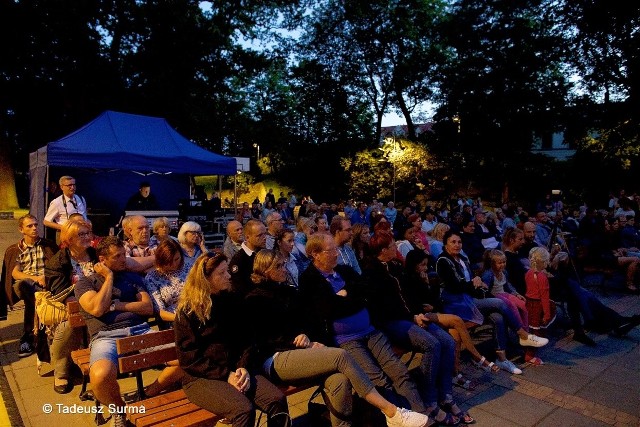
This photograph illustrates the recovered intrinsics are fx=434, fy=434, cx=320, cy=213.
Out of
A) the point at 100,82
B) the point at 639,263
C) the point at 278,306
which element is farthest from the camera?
the point at 100,82

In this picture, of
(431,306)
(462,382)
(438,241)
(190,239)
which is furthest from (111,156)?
(462,382)

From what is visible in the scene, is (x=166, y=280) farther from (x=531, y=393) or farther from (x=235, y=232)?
(x=531, y=393)

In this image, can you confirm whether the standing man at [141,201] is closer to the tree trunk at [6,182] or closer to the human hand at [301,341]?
the human hand at [301,341]

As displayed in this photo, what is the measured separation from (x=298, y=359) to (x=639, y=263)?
316 inches

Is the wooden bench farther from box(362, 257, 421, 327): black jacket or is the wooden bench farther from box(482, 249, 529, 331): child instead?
box(482, 249, 529, 331): child

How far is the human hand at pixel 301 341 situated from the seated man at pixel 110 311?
1274 mm

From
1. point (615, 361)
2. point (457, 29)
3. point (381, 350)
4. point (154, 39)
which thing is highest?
point (457, 29)

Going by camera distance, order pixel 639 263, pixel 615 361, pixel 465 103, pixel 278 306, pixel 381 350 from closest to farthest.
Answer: pixel 278 306
pixel 381 350
pixel 615 361
pixel 639 263
pixel 465 103

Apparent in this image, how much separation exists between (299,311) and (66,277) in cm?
212

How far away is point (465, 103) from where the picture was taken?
84.6 ft

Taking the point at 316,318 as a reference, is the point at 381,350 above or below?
below

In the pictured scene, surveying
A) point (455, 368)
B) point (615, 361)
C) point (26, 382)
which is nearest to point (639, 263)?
point (615, 361)

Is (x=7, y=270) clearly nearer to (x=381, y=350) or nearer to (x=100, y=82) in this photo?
(x=381, y=350)

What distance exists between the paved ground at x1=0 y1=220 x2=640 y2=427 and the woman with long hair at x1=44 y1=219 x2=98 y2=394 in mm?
197
